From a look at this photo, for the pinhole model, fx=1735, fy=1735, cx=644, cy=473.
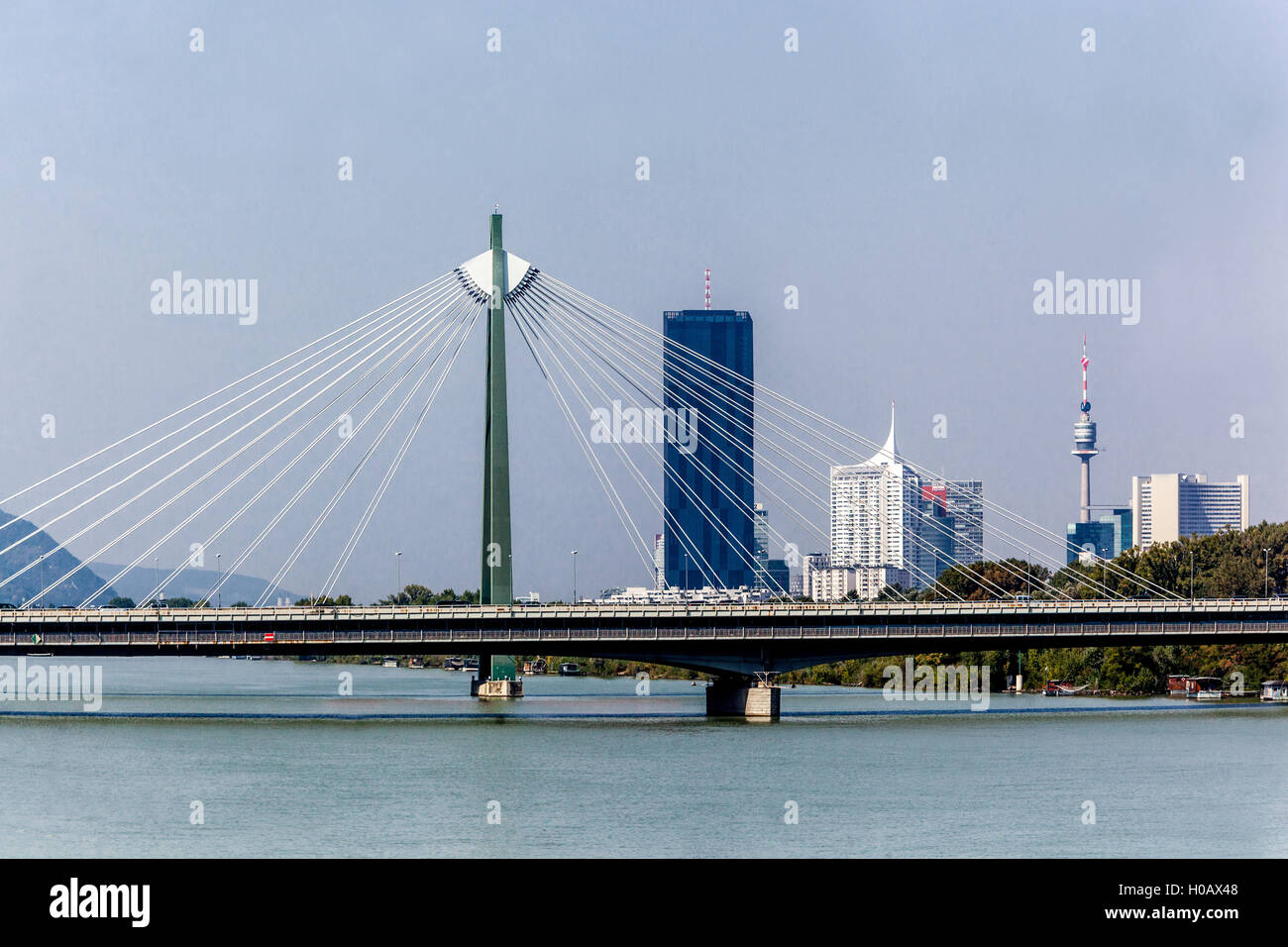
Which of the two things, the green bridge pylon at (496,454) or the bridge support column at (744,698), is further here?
the green bridge pylon at (496,454)

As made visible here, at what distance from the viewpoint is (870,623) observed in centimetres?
6612

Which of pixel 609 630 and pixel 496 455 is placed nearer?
pixel 609 630

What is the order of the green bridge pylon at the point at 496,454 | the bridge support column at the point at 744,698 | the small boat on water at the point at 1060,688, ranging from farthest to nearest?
the small boat on water at the point at 1060,688 → the green bridge pylon at the point at 496,454 → the bridge support column at the point at 744,698

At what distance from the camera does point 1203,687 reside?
88.2m

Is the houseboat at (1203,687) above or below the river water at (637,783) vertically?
below

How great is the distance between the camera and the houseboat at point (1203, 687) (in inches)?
3369

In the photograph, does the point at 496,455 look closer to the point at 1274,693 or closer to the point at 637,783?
the point at 637,783

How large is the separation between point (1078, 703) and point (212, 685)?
54.6 metres

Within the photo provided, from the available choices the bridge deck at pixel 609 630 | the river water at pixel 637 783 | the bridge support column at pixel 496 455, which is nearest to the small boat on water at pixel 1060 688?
the river water at pixel 637 783

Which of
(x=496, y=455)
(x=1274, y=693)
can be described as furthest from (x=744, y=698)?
(x=1274, y=693)

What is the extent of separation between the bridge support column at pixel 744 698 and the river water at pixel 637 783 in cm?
161

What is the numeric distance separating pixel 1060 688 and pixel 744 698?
31.2 m

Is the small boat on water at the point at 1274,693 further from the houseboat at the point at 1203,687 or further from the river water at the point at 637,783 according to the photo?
the river water at the point at 637,783
